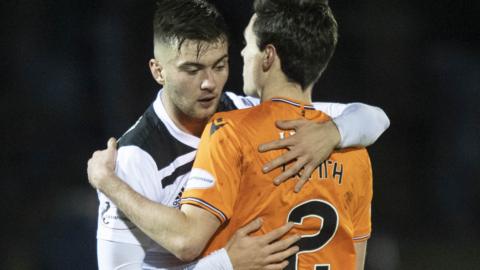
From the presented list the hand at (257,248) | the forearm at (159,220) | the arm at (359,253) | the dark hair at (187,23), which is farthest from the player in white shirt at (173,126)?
the arm at (359,253)

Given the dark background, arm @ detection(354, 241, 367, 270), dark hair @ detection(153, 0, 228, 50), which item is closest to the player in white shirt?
dark hair @ detection(153, 0, 228, 50)

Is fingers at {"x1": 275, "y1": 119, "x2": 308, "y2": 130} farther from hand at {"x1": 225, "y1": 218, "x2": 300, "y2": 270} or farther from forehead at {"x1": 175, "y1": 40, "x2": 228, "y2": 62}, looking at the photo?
forehead at {"x1": 175, "y1": 40, "x2": 228, "y2": 62}

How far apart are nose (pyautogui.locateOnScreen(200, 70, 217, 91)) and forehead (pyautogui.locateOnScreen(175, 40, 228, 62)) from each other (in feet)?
0.15

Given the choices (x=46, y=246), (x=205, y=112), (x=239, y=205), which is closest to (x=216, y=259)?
(x=239, y=205)

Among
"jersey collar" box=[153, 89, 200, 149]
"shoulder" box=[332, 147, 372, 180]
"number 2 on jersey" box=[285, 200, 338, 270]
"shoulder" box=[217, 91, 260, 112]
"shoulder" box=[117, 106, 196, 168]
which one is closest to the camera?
"number 2 on jersey" box=[285, 200, 338, 270]

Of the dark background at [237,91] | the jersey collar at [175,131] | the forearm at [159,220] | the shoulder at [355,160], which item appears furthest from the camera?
the dark background at [237,91]

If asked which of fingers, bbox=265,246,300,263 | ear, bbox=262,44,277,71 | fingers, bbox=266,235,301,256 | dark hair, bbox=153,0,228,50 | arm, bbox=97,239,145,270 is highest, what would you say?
dark hair, bbox=153,0,228,50

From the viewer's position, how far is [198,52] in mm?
2061

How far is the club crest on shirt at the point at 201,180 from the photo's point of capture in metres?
1.74

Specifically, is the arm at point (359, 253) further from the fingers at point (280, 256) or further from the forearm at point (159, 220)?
the forearm at point (159, 220)

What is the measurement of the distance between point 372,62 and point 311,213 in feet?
10.3

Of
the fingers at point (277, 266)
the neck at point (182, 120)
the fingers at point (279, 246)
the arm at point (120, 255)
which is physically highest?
the neck at point (182, 120)

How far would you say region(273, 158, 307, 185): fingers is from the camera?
1.77 metres

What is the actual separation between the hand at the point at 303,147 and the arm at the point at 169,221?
22 cm
